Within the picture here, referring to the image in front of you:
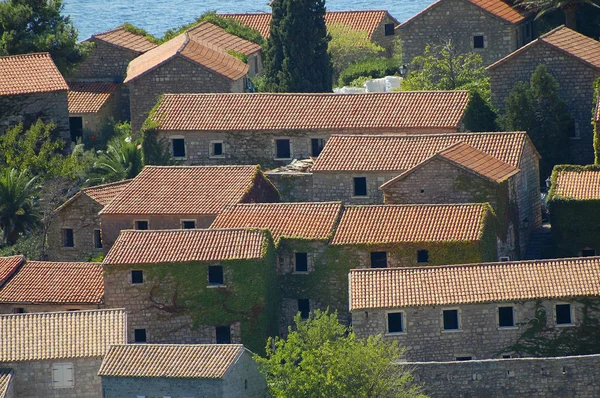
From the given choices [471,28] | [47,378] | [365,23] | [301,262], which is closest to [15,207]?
[301,262]

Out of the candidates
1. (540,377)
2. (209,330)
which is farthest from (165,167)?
(540,377)

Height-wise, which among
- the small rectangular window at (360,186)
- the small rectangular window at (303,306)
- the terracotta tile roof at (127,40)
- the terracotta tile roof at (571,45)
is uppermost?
the terracotta tile roof at (127,40)

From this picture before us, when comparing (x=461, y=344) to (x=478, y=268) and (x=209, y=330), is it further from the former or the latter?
(x=209, y=330)

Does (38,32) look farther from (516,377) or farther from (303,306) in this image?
(516,377)

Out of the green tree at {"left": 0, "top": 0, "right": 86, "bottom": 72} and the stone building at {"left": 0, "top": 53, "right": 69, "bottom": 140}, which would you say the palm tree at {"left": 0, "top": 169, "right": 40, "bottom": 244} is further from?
the green tree at {"left": 0, "top": 0, "right": 86, "bottom": 72}

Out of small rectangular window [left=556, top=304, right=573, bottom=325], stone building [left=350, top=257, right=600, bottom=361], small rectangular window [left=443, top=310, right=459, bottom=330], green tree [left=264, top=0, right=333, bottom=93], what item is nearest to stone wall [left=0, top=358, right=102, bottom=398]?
stone building [left=350, top=257, right=600, bottom=361]

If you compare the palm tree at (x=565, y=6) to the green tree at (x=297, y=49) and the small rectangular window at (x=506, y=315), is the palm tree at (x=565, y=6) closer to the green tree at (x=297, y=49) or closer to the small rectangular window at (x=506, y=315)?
the green tree at (x=297, y=49)

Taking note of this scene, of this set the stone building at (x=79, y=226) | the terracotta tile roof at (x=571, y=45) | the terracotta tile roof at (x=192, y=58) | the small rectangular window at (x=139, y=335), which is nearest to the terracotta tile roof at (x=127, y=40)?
the terracotta tile roof at (x=192, y=58)
